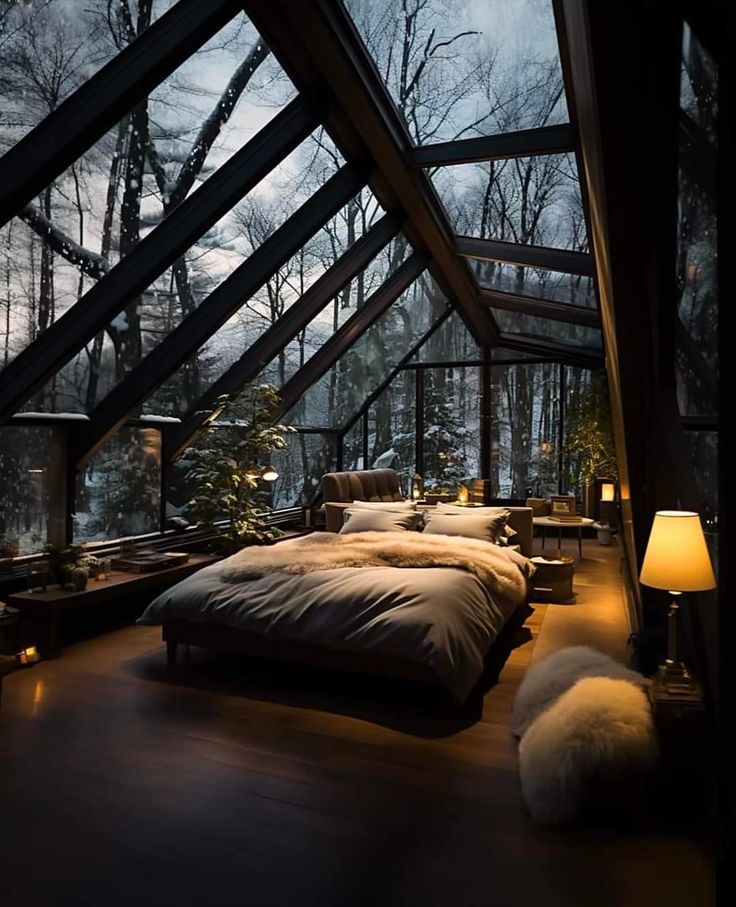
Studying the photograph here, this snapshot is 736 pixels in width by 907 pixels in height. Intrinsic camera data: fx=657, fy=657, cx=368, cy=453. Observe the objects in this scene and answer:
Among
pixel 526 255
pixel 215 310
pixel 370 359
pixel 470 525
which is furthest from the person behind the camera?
pixel 370 359

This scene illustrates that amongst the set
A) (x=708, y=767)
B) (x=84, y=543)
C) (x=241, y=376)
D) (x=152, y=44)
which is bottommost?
(x=708, y=767)

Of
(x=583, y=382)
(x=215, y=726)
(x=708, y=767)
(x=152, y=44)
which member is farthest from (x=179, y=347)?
(x=583, y=382)

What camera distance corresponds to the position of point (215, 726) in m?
3.17

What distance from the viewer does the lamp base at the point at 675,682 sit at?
250 cm

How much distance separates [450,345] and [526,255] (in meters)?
3.81

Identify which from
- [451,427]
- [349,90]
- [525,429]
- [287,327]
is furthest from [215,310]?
[525,429]

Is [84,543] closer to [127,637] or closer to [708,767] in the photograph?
[127,637]

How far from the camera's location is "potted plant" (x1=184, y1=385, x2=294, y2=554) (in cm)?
604

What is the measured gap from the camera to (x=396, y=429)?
10.4m

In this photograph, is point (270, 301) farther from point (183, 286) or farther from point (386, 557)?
point (386, 557)

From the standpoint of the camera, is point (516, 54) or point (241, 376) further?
point (241, 376)

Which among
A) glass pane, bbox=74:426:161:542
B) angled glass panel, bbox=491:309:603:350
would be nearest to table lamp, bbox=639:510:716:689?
glass pane, bbox=74:426:161:542

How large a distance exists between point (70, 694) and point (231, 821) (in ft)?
5.43

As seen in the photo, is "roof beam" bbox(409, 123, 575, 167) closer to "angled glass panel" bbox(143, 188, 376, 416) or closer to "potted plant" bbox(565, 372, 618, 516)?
"angled glass panel" bbox(143, 188, 376, 416)
